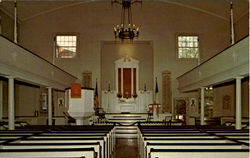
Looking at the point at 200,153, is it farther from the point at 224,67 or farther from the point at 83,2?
the point at 83,2

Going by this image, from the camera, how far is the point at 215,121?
643 inches

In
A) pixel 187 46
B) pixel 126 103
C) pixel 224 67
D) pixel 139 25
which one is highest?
pixel 139 25

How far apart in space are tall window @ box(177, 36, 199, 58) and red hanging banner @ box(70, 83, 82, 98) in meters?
12.7

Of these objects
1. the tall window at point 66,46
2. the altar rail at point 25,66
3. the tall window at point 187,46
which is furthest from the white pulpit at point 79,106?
the tall window at point 187,46

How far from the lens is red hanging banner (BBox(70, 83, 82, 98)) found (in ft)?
25.0

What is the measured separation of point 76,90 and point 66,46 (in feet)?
39.4

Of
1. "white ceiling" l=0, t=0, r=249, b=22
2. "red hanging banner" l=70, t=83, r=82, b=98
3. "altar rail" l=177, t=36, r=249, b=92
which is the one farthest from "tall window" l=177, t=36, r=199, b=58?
"red hanging banner" l=70, t=83, r=82, b=98

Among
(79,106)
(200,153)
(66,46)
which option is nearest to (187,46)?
(66,46)

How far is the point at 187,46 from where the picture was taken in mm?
19047

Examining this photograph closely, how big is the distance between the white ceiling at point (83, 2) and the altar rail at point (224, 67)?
5.56m

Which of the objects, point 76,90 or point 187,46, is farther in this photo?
point 187,46

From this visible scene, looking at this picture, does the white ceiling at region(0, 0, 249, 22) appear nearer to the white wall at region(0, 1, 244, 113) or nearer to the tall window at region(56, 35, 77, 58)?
the white wall at region(0, 1, 244, 113)

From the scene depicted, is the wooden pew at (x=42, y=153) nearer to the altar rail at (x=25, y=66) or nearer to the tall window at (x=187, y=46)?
the altar rail at (x=25, y=66)

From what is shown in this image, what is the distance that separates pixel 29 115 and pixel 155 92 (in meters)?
8.49
